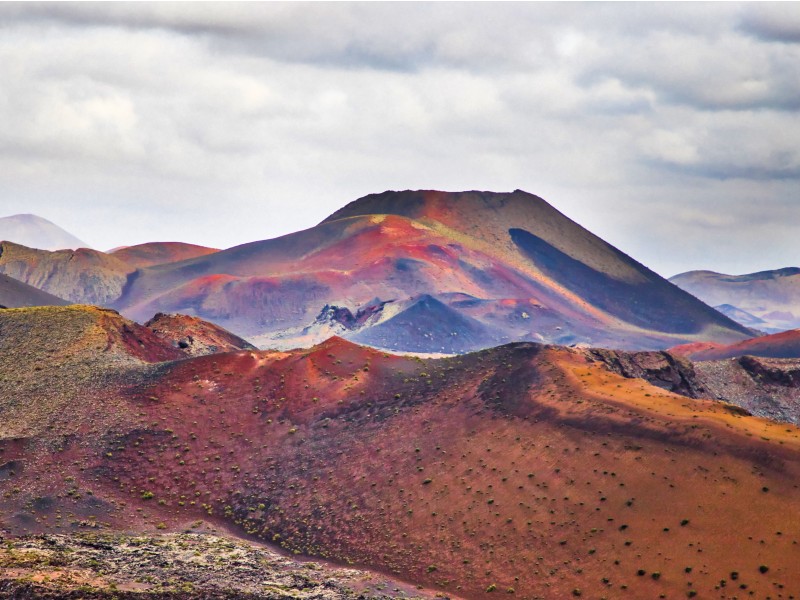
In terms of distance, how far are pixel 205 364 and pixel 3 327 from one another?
61.3 ft

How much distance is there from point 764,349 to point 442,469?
127762 mm

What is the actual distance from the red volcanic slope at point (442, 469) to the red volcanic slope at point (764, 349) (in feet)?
359

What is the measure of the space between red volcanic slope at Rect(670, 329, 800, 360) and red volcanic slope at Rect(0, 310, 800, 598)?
109318mm

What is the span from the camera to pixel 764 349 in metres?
174

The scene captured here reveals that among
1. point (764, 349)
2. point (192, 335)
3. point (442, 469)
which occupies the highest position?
point (764, 349)

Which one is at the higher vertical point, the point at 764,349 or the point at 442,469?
the point at 764,349

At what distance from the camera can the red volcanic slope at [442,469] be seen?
49.4 m

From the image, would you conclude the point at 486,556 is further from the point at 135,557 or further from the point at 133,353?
the point at 133,353

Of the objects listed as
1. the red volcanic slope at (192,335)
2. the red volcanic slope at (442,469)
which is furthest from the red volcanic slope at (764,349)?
the red volcanic slope at (442,469)

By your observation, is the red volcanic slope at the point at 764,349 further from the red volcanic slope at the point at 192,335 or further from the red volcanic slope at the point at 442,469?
the red volcanic slope at the point at 442,469

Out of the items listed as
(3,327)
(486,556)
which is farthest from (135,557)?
(3,327)

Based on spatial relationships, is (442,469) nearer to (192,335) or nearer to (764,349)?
(192,335)

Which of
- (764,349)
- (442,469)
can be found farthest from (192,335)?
(764,349)

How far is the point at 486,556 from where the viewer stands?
172 ft
